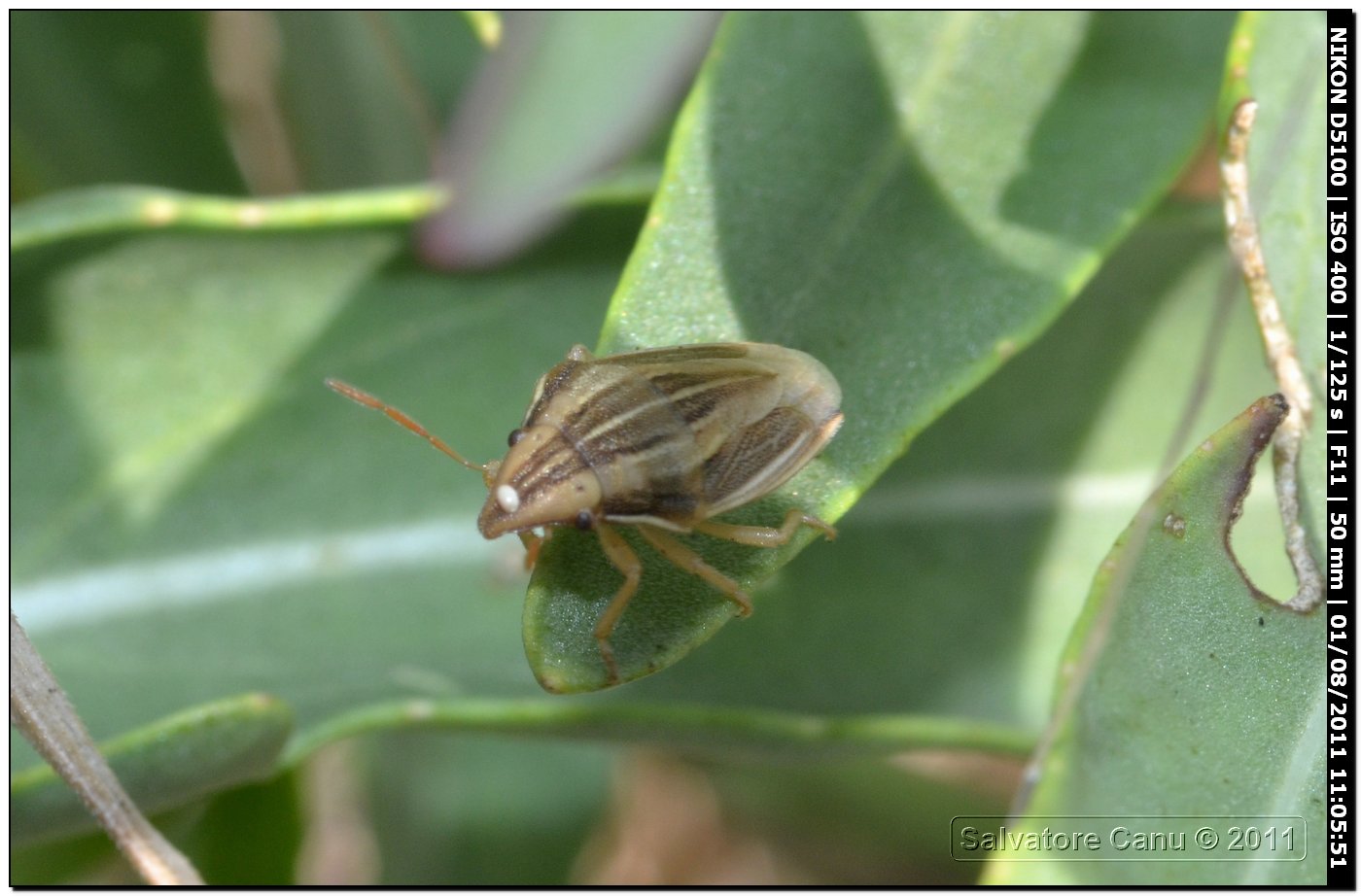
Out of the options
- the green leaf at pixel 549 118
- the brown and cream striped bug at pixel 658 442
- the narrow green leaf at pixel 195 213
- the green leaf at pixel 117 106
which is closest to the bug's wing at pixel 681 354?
the brown and cream striped bug at pixel 658 442

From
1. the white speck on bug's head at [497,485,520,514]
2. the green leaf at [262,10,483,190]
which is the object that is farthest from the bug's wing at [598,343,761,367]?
the green leaf at [262,10,483,190]

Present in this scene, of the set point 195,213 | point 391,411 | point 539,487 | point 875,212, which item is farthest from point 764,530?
point 195,213

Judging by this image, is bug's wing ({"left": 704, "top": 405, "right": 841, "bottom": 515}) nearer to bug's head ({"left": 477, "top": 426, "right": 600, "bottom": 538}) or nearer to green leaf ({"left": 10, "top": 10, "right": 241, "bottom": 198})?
bug's head ({"left": 477, "top": 426, "right": 600, "bottom": 538})

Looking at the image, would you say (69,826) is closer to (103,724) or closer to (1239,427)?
(103,724)

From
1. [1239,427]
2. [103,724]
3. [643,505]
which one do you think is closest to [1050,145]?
[1239,427]
